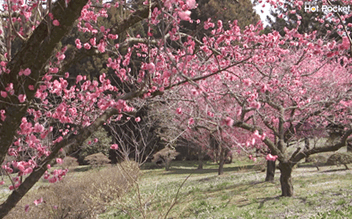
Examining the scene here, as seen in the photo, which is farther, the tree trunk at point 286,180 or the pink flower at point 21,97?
the tree trunk at point 286,180

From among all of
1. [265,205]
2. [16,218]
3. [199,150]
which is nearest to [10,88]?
[16,218]

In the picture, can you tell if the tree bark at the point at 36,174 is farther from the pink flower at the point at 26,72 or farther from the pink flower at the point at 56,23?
the pink flower at the point at 56,23

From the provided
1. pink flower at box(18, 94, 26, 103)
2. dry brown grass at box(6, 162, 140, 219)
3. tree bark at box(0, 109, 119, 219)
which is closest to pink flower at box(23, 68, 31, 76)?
pink flower at box(18, 94, 26, 103)

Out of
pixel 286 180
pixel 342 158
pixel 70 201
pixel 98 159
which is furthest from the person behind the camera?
pixel 98 159

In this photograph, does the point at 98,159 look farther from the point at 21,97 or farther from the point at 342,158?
the point at 21,97

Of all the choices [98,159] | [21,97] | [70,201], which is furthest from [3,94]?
[98,159]

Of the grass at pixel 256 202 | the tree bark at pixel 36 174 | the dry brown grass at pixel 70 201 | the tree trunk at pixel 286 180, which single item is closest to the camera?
the tree bark at pixel 36 174

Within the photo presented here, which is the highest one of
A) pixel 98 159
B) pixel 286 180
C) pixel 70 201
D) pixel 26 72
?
pixel 26 72

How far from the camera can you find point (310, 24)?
Result: 85.0 ft

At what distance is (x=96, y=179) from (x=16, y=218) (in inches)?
182

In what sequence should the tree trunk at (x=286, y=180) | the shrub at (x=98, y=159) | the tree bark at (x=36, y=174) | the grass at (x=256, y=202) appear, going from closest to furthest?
the tree bark at (x=36, y=174), the grass at (x=256, y=202), the tree trunk at (x=286, y=180), the shrub at (x=98, y=159)

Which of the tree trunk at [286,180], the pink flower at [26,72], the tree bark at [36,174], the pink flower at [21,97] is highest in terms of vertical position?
the pink flower at [26,72]

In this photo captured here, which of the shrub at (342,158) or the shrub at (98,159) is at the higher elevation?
the shrub at (342,158)

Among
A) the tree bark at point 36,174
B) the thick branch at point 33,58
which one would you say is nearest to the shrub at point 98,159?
the tree bark at point 36,174
